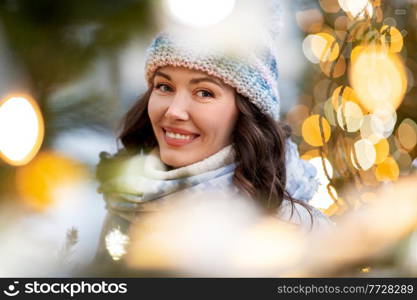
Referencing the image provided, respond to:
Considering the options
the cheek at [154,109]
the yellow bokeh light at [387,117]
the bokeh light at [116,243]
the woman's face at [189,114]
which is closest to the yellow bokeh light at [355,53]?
the yellow bokeh light at [387,117]

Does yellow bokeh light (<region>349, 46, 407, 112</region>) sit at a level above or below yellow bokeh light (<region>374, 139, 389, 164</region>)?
above

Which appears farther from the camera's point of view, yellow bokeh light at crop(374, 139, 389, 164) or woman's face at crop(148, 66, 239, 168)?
yellow bokeh light at crop(374, 139, 389, 164)

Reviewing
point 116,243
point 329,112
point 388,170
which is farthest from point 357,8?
point 116,243

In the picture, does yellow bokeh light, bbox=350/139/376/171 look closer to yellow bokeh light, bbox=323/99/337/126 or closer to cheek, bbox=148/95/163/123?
yellow bokeh light, bbox=323/99/337/126

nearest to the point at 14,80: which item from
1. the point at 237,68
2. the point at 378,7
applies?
the point at 237,68

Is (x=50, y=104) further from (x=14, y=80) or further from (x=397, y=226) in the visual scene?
(x=397, y=226)

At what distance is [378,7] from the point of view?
38.4 inches

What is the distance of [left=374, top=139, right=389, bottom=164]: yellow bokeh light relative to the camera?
991 mm

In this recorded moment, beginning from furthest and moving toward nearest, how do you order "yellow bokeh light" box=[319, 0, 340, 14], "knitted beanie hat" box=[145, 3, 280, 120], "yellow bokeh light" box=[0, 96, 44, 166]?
"yellow bokeh light" box=[319, 0, 340, 14] < "knitted beanie hat" box=[145, 3, 280, 120] < "yellow bokeh light" box=[0, 96, 44, 166]

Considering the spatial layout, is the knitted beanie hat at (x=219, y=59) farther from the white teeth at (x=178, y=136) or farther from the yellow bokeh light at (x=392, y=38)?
the yellow bokeh light at (x=392, y=38)

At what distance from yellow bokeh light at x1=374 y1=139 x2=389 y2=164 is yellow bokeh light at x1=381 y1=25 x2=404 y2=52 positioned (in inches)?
6.6

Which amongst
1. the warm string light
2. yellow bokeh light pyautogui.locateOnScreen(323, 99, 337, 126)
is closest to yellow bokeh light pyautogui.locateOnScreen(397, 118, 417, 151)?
the warm string light

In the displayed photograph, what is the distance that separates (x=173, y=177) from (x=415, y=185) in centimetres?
45

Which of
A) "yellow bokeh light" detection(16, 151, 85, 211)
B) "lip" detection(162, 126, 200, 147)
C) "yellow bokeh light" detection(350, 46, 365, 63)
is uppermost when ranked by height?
"yellow bokeh light" detection(350, 46, 365, 63)
